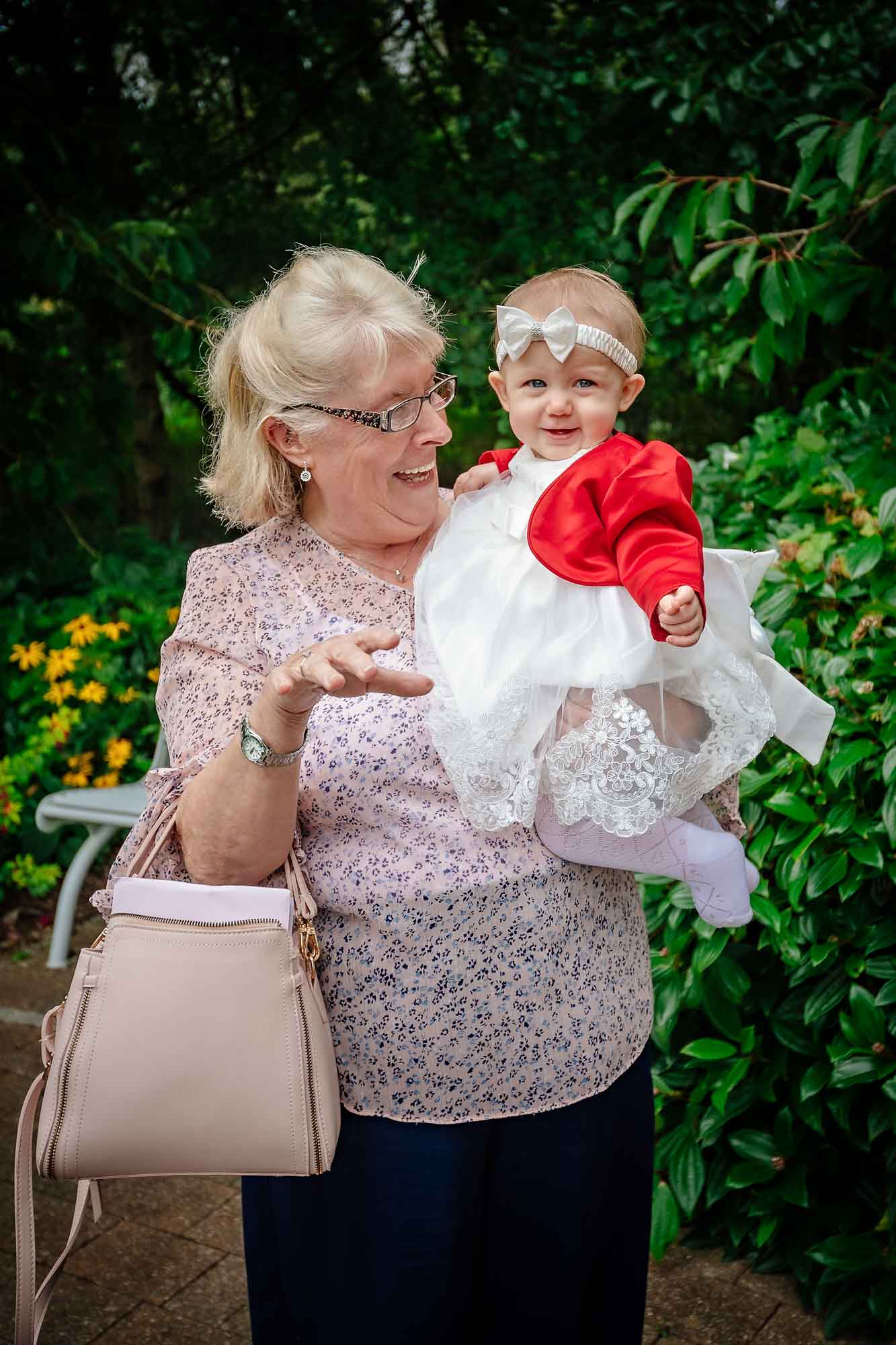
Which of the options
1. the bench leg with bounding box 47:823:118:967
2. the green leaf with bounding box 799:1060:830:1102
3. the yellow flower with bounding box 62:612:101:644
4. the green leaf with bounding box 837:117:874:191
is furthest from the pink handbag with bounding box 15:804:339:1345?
the yellow flower with bounding box 62:612:101:644

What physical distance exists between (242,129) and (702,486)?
363cm

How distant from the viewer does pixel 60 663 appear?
189 inches

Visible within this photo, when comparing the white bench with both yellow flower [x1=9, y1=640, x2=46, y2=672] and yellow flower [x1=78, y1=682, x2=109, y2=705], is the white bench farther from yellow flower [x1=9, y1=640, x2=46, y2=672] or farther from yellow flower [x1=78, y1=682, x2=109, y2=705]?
yellow flower [x1=9, y1=640, x2=46, y2=672]

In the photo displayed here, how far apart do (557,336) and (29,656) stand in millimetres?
3697

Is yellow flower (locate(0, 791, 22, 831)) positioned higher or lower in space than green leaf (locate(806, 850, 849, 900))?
lower

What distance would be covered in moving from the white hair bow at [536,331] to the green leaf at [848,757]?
986 millimetres

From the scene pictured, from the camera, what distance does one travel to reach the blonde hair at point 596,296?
1.70 metres

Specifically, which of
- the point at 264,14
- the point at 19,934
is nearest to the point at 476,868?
the point at 19,934

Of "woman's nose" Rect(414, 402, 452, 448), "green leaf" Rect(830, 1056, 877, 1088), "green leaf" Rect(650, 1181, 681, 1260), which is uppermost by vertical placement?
"woman's nose" Rect(414, 402, 452, 448)

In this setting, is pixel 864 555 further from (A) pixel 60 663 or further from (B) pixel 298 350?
(A) pixel 60 663

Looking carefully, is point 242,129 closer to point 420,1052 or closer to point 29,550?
point 29,550

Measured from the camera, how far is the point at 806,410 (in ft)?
10.9

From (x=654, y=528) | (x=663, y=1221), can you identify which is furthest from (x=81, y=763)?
(x=654, y=528)

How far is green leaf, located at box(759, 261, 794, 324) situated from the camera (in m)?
2.82
